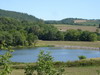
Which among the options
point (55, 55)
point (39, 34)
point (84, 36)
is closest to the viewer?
point (55, 55)

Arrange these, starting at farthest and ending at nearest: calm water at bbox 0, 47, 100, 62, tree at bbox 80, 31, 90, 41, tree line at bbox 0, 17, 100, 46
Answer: tree at bbox 80, 31, 90, 41
tree line at bbox 0, 17, 100, 46
calm water at bbox 0, 47, 100, 62

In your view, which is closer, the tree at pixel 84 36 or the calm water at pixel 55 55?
the calm water at pixel 55 55

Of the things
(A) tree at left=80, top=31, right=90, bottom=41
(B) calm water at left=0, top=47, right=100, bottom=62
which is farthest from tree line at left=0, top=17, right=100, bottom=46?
(B) calm water at left=0, top=47, right=100, bottom=62

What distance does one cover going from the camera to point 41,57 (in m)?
12.9

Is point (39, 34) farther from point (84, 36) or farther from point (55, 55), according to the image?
point (55, 55)

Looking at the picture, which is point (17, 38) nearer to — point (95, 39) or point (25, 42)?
point (25, 42)

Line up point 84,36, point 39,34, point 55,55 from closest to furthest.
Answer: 1. point 55,55
2. point 84,36
3. point 39,34

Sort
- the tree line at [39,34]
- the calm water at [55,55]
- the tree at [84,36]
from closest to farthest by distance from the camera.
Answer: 1. the calm water at [55,55]
2. the tree line at [39,34]
3. the tree at [84,36]

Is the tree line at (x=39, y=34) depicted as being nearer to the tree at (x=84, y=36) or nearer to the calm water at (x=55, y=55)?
the tree at (x=84, y=36)

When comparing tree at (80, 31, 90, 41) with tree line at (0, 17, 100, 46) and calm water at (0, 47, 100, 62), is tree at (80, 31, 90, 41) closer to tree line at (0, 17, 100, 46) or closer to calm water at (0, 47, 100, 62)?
tree line at (0, 17, 100, 46)

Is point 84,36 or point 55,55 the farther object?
point 84,36

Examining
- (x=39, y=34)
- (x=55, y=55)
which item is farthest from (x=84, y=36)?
(x=55, y=55)

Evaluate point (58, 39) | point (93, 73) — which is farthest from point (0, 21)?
point (93, 73)

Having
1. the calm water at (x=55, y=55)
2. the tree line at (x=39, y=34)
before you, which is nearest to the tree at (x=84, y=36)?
the tree line at (x=39, y=34)
